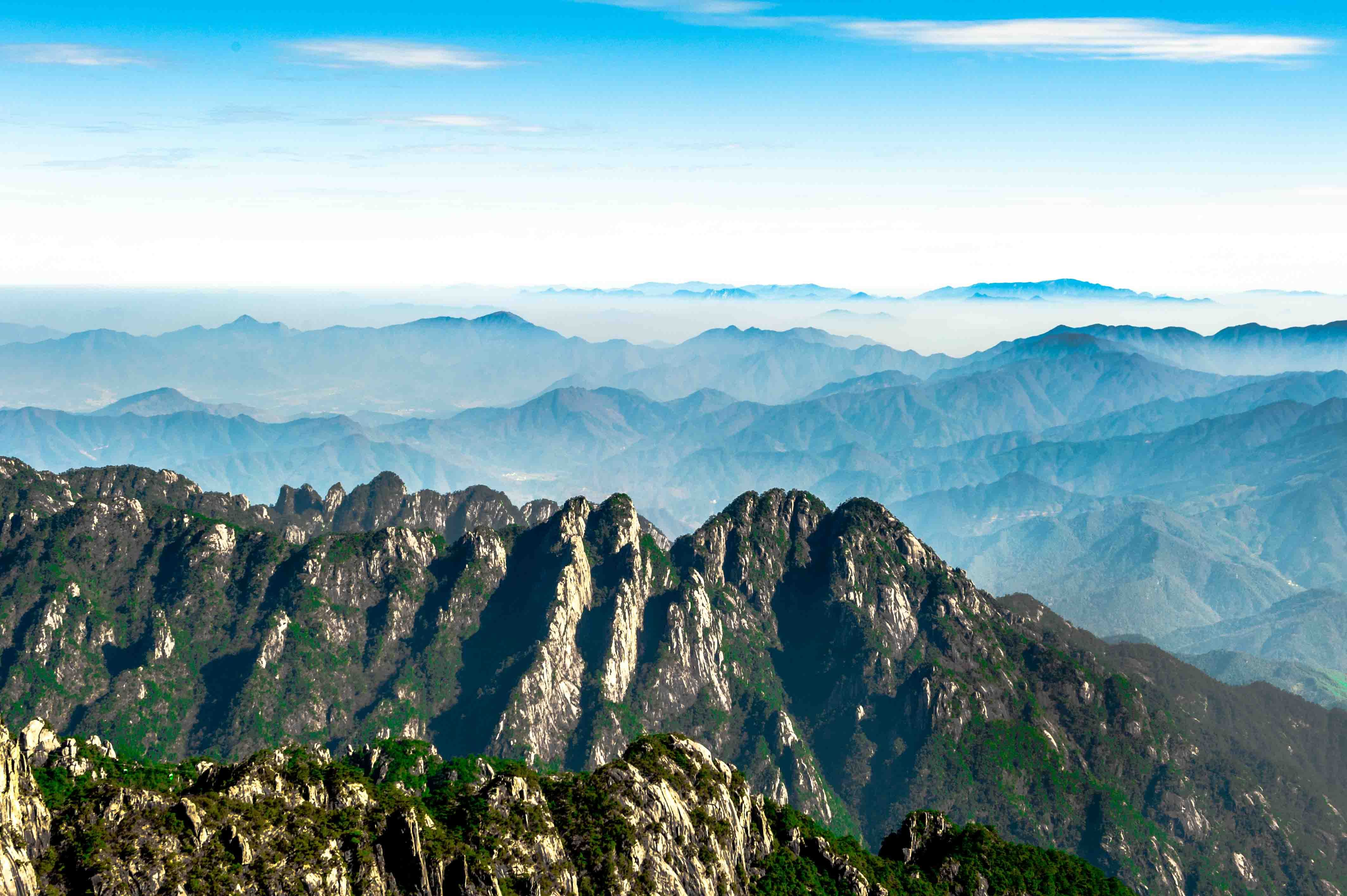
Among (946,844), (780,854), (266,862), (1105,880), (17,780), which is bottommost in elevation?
(1105,880)

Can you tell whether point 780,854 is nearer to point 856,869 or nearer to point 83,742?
point 856,869

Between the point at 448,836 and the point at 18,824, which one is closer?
the point at 18,824

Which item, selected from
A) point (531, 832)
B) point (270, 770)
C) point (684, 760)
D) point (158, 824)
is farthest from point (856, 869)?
point (158, 824)

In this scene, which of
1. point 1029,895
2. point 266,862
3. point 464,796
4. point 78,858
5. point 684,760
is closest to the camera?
point 78,858

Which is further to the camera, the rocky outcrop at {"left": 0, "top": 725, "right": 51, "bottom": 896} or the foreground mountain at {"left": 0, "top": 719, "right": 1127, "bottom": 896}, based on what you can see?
the foreground mountain at {"left": 0, "top": 719, "right": 1127, "bottom": 896}

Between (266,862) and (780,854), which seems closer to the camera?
(266,862)

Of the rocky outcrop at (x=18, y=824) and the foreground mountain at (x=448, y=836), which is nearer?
the rocky outcrop at (x=18, y=824)

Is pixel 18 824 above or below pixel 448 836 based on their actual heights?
above

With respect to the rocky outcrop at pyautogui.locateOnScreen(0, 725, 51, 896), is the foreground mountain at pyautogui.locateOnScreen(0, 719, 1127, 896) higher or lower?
lower
